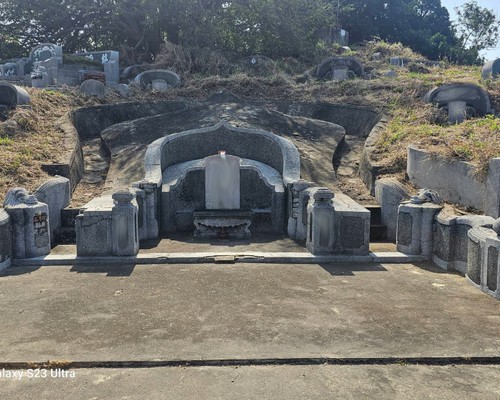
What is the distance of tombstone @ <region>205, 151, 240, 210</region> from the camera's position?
10406mm

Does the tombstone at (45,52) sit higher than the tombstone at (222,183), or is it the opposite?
the tombstone at (45,52)

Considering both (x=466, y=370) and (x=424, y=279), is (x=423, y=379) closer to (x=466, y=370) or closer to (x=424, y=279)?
(x=466, y=370)

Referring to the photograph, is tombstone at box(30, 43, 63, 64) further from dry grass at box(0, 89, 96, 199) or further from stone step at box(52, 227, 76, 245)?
stone step at box(52, 227, 76, 245)

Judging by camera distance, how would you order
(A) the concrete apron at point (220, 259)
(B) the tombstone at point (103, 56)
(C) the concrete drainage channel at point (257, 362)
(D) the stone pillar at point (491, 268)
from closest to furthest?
(C) the concrete drainage channel at point (257, 362), (D) the stone pillar at point (491, 268), (A) the concrete apron at point (220, 259), (B) the tombstone at point (103, 56)

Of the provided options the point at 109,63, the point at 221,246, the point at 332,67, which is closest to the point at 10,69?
the point at 109,63

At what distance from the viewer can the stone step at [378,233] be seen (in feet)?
32.7

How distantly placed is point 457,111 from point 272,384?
44.8ft

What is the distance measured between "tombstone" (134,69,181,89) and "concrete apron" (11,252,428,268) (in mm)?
16186

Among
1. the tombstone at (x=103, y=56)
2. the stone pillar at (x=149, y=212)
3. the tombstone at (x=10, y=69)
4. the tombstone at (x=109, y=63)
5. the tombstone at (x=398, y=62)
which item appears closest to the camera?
the stone pillar at (x=149, y=212)

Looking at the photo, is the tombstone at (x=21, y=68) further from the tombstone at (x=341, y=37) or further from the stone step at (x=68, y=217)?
the tombstone at (x=341, y=37)

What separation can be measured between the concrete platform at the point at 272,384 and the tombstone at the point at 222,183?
21.6ft

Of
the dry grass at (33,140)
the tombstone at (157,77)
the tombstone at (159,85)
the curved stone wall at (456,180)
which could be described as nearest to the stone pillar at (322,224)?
the curved stone wall at (456,180)

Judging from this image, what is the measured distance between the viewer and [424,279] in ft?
22.9

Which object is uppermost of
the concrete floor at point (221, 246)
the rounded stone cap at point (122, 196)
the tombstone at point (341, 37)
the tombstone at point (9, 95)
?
the tombstone at point (341, 37)
